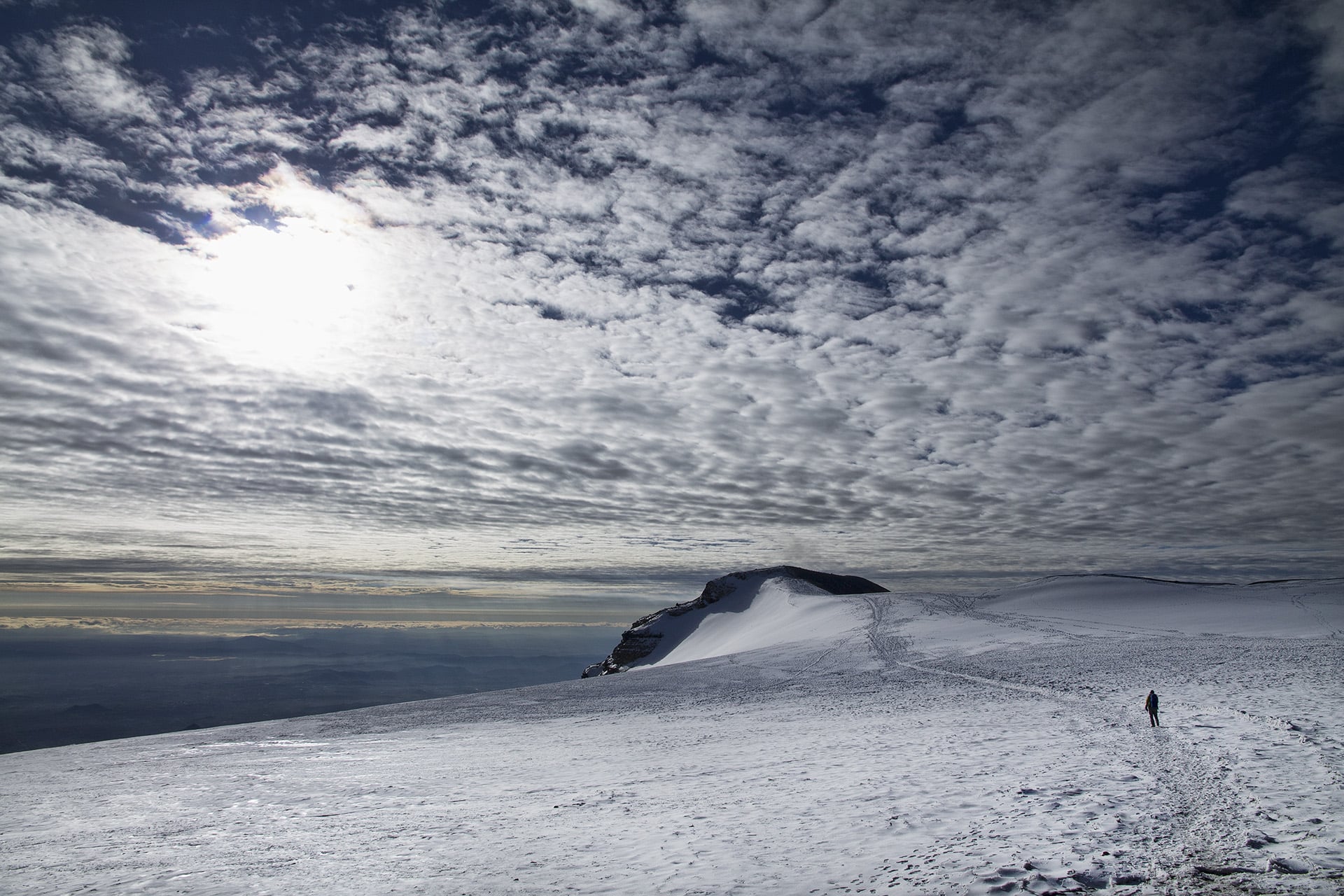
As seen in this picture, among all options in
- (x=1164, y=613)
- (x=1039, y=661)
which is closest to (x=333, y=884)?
(x=1039, y=661)

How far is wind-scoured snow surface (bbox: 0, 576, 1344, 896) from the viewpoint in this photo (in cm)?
788

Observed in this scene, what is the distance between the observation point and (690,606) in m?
80.2

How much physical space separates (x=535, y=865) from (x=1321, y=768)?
36.4 feet

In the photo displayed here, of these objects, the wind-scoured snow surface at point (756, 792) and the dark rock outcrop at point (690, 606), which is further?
the dark rock outcrop at point (690, 606)

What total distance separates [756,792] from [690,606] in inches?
2746

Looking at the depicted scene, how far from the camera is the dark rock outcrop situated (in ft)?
235

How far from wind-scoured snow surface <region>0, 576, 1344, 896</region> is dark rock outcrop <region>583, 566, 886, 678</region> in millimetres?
42682

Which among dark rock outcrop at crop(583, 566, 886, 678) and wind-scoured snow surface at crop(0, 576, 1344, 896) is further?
dark rock outcrop at crop(583, 566, 886, 678)

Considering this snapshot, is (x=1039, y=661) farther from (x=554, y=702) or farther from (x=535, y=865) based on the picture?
(x=535, y=865)

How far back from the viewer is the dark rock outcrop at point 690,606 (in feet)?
235

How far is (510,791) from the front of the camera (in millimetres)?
12766

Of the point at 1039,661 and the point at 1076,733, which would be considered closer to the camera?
the point at 1076,733

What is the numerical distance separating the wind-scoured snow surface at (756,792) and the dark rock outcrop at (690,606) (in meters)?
42.7

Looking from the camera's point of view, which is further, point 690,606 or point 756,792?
point 690,606
